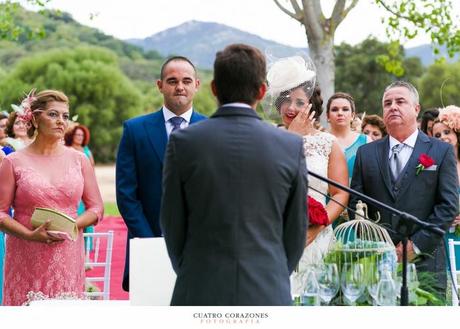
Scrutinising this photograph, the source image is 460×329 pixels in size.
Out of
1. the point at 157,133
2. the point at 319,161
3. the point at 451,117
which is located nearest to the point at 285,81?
the point at 319,161

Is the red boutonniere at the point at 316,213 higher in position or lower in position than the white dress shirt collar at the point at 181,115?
lower

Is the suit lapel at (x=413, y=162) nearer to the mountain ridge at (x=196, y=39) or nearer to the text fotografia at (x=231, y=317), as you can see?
the text fotografia at (x=231, y=317)

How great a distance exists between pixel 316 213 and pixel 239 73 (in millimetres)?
1674

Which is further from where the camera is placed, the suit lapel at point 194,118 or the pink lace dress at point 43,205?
the pink lace dress at point 43,205

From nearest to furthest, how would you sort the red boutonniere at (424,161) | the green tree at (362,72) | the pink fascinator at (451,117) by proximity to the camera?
1. the red boutonniere at (424,161)
2. the pink fascinator at (451,117)
3. the green tree at (362,72)

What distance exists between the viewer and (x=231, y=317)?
129 inches

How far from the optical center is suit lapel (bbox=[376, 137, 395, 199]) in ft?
17.8

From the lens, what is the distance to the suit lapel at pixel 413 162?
5.38 m

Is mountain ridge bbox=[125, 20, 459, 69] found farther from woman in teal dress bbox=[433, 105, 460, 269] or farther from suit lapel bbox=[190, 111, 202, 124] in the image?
suit lapel bbox=[190, 111, 202, 124]

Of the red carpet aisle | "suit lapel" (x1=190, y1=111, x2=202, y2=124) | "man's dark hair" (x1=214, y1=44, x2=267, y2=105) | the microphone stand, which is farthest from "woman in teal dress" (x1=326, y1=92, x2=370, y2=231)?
"man's dark hair" (x1=214, y1=44, x2=267, y2=105)

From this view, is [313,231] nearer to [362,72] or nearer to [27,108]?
[27,108]

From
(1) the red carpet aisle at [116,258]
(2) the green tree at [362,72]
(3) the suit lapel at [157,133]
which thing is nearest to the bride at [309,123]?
A: (3) the suit lapel at [157,133]

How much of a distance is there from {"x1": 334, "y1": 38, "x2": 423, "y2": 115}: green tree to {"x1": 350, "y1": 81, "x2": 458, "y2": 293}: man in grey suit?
Result: 4207 centimetres

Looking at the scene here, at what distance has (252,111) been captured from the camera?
129 inches
